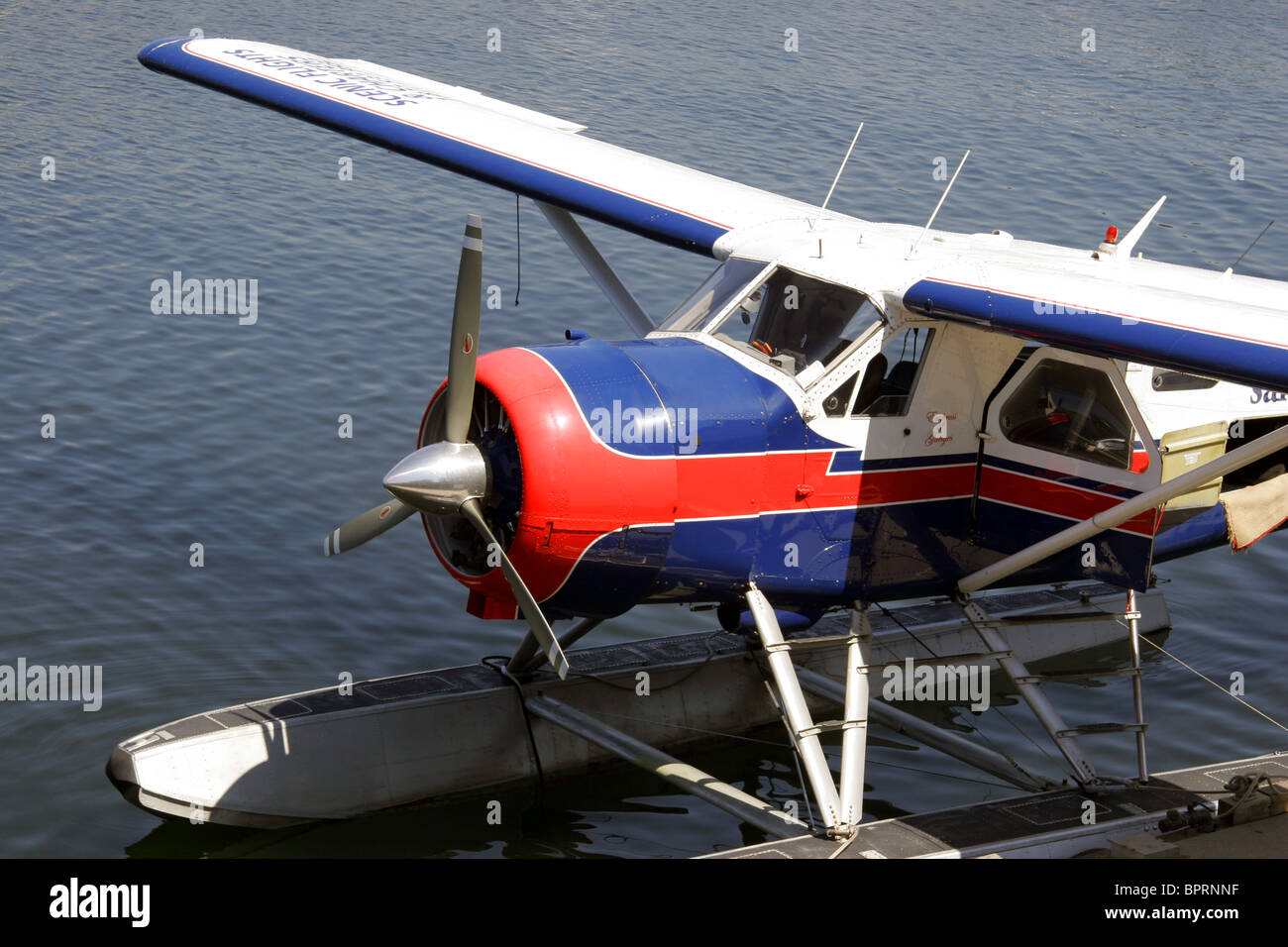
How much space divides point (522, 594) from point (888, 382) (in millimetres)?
2464

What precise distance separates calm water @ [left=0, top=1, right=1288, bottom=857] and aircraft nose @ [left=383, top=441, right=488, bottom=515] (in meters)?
2.94

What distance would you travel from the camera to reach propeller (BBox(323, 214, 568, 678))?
7.00 m

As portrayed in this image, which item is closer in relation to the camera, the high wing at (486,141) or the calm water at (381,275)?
the high wing at (486,141)

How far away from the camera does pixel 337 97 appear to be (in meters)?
11.0

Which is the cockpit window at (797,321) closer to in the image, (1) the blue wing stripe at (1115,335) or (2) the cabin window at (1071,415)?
(1) the blue wing stripe at (1115,335)

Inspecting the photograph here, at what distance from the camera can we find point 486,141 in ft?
34.2

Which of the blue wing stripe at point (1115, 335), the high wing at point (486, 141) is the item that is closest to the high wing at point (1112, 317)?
the blue wing stripe at point (1115, 335)

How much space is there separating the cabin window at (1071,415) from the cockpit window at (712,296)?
5.36 ft

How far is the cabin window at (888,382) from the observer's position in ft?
26.4

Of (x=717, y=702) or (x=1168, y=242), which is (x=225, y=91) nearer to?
(x=717, y=702)

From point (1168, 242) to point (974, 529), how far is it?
1458 centimetres

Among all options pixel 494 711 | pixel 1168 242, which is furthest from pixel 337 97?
pixel 1168 242

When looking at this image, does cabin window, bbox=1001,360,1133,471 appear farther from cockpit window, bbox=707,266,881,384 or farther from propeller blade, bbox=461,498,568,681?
propeller blade, bbox=461,498,568,681

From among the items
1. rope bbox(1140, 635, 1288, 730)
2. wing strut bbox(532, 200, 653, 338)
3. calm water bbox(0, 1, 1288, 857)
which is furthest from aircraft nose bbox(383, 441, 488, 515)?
rope bbox(1140, 635, 1288, 730)
